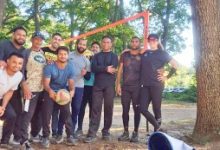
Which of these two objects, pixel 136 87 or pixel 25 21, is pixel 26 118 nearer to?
pixel 136 87

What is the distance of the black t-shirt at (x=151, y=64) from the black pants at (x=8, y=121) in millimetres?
2690

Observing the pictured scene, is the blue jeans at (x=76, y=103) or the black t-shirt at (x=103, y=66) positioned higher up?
the black t-shirt at (x=103, y=66)

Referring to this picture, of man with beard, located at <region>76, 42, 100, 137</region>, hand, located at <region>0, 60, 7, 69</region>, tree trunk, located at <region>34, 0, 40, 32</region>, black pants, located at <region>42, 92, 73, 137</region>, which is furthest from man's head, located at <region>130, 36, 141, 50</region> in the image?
tree trunk, located at <region>34, 0, 40, 32</region>

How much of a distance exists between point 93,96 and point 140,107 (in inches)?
38.4

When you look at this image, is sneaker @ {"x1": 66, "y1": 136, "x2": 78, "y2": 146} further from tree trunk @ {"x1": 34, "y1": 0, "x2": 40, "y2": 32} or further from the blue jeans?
tree trunk @ {"x1": 34, "y1": 0, "x2": 40, "y2": 32}

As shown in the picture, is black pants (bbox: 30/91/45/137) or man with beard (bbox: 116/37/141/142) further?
man with beard (bbox: 116/37/141/142)

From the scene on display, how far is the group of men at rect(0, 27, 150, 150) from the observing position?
6.61 meters

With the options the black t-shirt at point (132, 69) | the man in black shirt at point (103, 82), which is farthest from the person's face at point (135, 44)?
the man in black shirt at point (103, 82)

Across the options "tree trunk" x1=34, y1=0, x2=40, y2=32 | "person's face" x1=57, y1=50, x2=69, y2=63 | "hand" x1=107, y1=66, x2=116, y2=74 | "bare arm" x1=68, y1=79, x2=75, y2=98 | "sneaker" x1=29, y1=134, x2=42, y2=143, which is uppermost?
"tree trunk" x1=34, y1=0, x2=40, y2=32

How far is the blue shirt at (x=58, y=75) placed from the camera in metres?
7.05

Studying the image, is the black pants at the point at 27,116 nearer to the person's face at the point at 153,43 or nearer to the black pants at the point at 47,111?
the black pants at the point at 47,111

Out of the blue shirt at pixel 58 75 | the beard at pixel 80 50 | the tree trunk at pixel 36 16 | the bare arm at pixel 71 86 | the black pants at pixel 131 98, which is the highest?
the tree trunk at pixel 36 16

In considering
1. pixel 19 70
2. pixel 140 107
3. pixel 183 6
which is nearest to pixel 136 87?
pixel 140 107

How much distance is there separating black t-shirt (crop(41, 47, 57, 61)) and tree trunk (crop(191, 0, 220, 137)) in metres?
3.16
